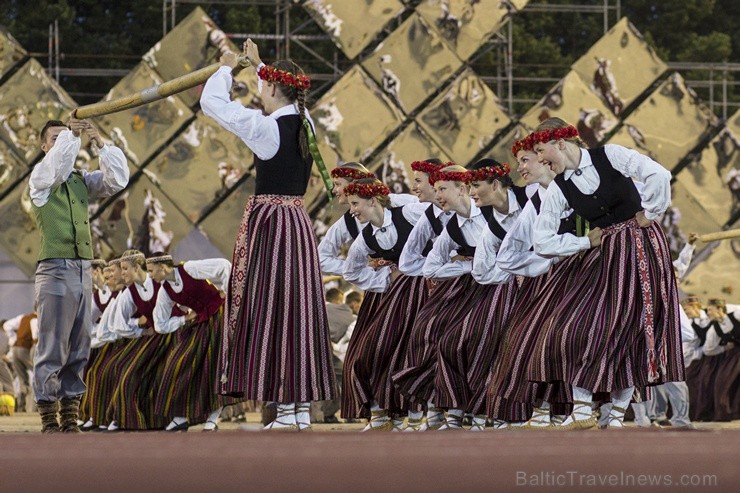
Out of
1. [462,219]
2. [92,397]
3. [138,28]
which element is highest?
[138,28]

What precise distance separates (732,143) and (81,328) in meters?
12.6

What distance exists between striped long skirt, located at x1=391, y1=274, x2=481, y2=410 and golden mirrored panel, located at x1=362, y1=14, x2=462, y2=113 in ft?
32.0

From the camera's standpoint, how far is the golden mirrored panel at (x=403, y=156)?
17.4 m

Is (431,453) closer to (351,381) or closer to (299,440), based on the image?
(299,440)

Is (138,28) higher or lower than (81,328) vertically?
higher

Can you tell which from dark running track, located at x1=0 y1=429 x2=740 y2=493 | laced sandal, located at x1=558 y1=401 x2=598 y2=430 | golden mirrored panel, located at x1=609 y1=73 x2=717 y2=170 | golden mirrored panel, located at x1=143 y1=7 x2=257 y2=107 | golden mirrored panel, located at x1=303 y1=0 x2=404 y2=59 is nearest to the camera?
dark running track, located at x1=0 y1=429 x2=740 y2=493

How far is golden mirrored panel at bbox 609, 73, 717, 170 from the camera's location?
1838 cm

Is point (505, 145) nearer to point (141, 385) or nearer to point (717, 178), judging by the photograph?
point (717, 178)

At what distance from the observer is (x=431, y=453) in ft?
12.8

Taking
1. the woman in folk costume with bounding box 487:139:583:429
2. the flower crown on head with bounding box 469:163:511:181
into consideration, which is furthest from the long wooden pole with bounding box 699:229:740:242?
the woman in folk costume with bounding box 487:139:583:429

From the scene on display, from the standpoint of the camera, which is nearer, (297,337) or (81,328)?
(297,337)

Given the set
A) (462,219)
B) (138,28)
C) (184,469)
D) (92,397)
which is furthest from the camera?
(138,28)

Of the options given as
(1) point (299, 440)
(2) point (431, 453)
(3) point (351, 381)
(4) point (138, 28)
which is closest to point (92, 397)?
(3) point (351, 381)

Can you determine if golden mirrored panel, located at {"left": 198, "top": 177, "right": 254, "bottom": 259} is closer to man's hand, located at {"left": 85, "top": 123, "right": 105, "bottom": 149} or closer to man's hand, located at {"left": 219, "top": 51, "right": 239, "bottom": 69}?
man's hand, located at {"left": 85, "top": 123, "right": 105, "bottom": 149}
